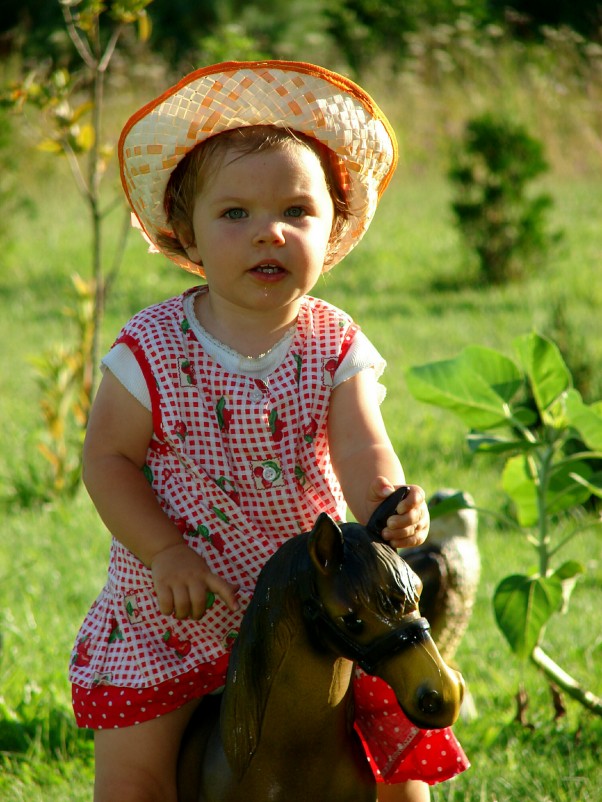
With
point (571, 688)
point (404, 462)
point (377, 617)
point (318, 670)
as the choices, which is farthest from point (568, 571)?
point (404, 462)

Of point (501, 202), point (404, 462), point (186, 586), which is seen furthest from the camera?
point (501, 202)

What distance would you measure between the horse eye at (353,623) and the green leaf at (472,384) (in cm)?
131

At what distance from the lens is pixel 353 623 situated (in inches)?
69.4

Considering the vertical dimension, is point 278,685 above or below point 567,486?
above

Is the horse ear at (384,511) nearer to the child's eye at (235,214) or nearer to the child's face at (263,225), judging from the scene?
the child's face at (263,225)

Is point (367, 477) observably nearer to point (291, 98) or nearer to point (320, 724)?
point (320, 724)

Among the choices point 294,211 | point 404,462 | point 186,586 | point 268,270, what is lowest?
point 404,462

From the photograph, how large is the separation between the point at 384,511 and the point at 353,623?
0.22m

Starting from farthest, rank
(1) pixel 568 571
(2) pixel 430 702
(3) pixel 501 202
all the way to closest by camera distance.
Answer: (3) pixel 501 202, (1) pixel 568 571, (2) pixel 430 702

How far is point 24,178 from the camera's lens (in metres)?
12.8

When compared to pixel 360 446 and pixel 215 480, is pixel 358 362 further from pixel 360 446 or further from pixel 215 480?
pixel 215 480

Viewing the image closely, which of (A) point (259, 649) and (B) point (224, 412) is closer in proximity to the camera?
(A) point (259, 649)

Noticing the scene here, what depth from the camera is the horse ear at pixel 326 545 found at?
174 cm

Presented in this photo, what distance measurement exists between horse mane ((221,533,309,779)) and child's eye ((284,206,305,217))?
0.69 meters
